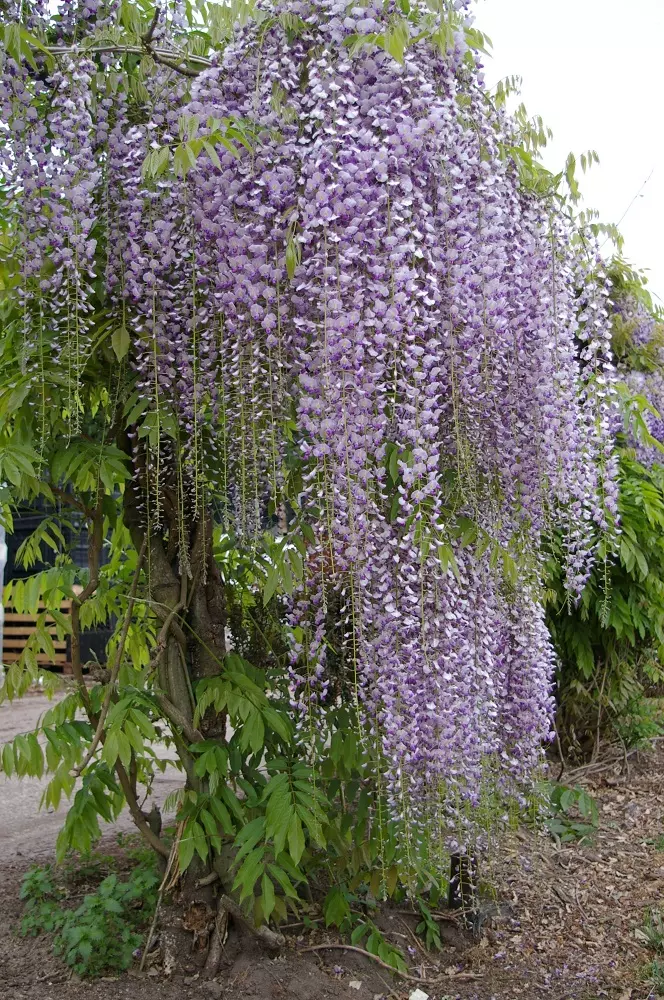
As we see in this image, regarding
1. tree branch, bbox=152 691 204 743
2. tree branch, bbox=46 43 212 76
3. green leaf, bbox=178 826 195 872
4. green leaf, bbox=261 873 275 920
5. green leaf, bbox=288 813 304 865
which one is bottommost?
green leaf, bbox=261 873 275 920

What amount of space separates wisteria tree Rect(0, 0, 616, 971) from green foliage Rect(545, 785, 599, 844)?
3.88 ft

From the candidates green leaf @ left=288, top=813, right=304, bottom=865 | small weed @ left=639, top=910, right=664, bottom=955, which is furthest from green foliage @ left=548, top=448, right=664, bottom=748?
green leaf @ left=288, top=813, right=304, bottom=865

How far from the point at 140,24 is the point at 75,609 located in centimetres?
178

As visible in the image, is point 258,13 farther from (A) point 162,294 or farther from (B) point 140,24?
(A) point 162,294

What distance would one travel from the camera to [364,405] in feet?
7.27

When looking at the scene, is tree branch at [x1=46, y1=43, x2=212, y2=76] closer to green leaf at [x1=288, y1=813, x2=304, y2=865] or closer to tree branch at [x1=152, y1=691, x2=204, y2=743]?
tree branch at [x1=152, y1=691, x2=204, y2=743]

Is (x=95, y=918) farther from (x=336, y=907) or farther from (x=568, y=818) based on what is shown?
(x=568, y=818)

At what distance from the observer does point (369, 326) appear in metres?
2.24

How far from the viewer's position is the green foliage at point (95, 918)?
2.81 m

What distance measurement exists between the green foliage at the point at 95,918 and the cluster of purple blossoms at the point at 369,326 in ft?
3.06

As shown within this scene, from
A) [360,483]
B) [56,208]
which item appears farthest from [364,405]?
[56,208]

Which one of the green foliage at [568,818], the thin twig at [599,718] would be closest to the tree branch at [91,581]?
the green foliage at [568,818]

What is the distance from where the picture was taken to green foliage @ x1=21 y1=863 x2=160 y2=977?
111 inches

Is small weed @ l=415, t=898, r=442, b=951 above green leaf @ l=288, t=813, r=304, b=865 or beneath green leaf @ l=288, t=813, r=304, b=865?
beneath
